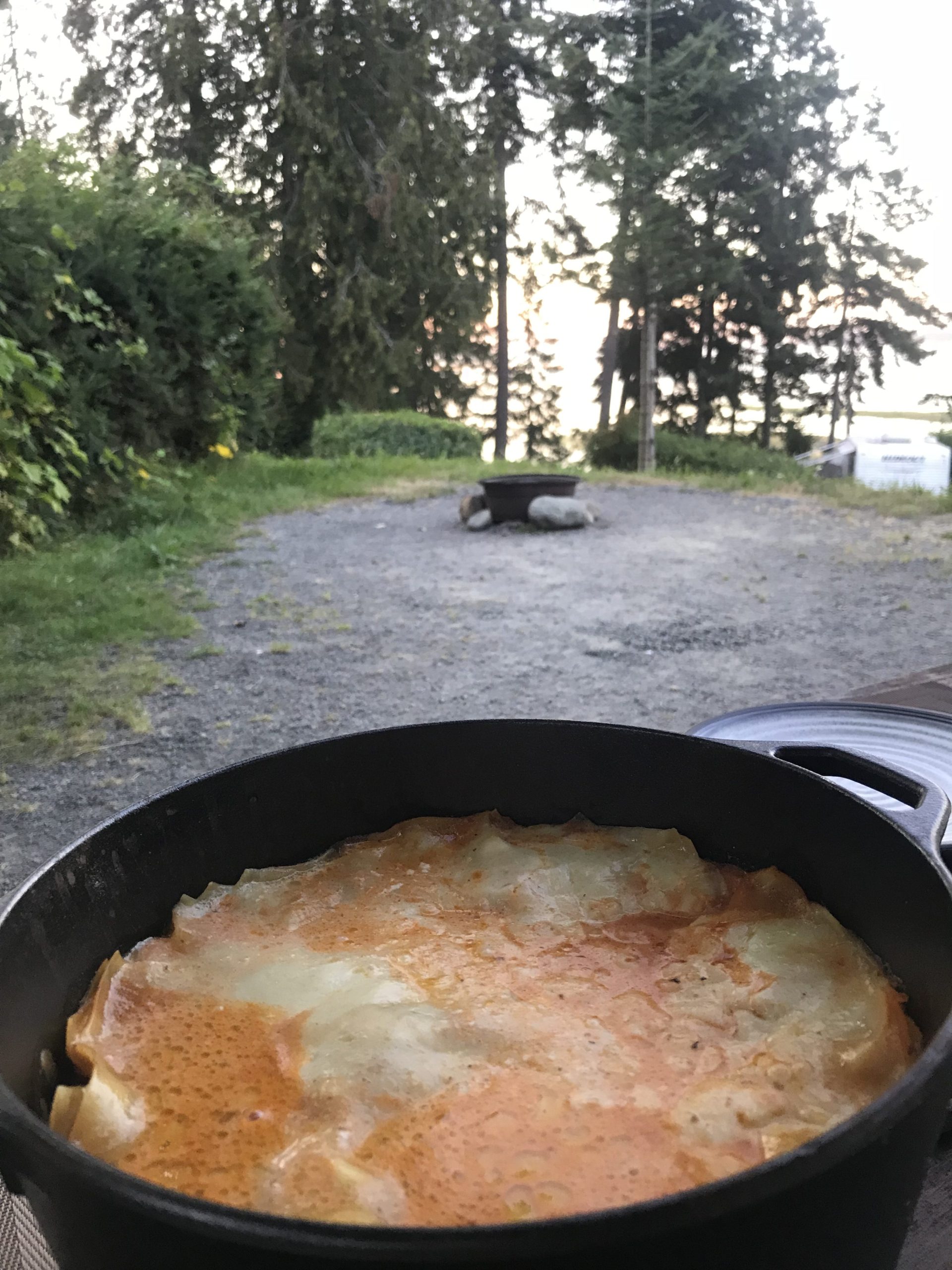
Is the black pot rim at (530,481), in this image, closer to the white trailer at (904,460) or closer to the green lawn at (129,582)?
the green lawn at (129,582)

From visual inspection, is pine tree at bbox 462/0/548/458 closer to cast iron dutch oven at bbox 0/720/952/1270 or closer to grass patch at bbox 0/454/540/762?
grass patch at bbox 0/454/540/762

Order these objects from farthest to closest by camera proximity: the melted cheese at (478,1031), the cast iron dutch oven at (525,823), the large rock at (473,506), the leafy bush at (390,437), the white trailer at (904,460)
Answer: the white trailer at (904,460), the leafy bush at (390,437), the large rock at (473,506), the melted cheese at (478,1031), the cast iron dutch oven at (525,823)

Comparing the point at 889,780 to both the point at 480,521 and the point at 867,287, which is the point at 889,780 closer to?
the point at 480,521

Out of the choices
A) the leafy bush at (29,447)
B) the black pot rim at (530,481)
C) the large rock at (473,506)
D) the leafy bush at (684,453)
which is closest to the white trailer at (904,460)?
the leafy bush at (684,453)

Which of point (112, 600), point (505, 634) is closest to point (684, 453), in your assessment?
point (505, 634)

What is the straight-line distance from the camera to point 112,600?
4840 millimetres

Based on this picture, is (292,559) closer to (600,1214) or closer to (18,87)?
(600,1214)

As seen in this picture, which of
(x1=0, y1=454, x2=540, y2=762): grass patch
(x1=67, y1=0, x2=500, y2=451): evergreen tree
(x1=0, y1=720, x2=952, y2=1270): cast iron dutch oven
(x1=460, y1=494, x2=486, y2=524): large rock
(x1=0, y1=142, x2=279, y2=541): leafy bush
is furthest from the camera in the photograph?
(x1=67, y1=0, x2=500, y2=451): evergreen tree

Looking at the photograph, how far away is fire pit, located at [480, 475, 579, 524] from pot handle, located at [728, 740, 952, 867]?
6434 mm

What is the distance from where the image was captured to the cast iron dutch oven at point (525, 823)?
1.25 ft

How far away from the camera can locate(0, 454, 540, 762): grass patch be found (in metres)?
Result: 3.47

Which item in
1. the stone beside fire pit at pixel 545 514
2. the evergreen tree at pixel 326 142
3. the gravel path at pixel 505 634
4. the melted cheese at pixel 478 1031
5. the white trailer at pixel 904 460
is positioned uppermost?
the evergreen tree at pixel 326 142

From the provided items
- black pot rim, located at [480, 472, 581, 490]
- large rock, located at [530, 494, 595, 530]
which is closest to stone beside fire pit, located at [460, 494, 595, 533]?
large rock, located at [530, 494, 595, 530]

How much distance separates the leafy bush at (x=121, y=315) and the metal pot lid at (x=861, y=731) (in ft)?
14.1
